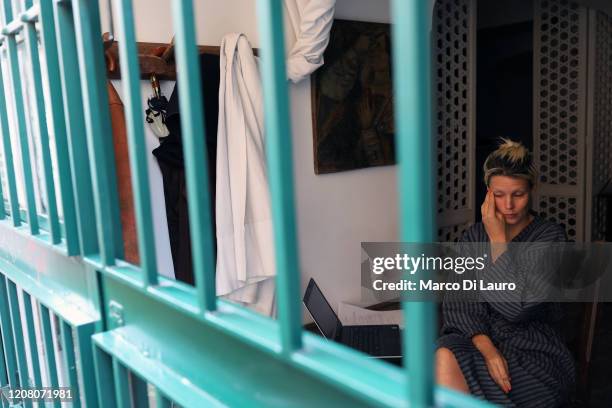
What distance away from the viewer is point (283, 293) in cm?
47

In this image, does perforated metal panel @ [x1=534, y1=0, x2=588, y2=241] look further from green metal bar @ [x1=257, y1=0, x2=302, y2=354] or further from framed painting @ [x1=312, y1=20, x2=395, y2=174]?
green metal bar @ [x1=257, y1=0, x2=302, y2=354]

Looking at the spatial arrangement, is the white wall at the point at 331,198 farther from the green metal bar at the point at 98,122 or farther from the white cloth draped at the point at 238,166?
the green metal bar at the point at 98,122

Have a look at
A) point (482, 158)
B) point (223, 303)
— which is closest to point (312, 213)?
point (223, 303)

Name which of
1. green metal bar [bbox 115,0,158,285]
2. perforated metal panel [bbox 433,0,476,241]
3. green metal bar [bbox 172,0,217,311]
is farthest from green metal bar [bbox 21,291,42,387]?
perforated metal panel [bbox 433,0,476,241]

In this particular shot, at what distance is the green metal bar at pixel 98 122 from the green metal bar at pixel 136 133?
0.13m

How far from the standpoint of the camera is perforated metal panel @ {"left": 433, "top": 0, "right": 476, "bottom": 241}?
115 inches

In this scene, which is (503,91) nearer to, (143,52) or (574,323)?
(574,323)

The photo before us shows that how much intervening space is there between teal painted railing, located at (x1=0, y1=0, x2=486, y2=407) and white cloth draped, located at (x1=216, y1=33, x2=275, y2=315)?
3.27 ft

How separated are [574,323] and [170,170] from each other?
5.35 feet

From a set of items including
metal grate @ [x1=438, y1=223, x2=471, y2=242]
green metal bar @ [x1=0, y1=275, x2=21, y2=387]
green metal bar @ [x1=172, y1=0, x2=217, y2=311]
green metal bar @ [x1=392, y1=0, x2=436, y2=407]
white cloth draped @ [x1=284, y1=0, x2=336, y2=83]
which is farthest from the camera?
metal grate @ [x1=438, y1=223, x2=471, y2=242]

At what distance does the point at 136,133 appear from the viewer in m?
0.65

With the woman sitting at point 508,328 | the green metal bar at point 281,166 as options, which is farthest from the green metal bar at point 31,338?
the woman sitting at point 508,328

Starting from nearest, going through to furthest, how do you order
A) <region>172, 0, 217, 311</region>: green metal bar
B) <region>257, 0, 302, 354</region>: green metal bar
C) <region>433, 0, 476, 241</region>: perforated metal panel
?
<region>257, 0, 302, 354</region>: green metal bar → <region>172, 0, 217, 311</region>: green metal bar → <region>433, 0, 476, 241</region>: perforated metal panel

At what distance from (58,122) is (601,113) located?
11.5 feet
